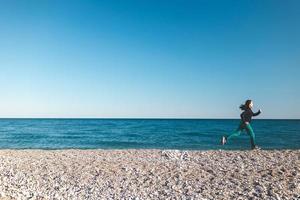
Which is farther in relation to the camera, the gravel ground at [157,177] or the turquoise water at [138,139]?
the turquoise water at [138,139]

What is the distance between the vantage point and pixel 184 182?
401 inches

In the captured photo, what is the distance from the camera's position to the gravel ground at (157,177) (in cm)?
945

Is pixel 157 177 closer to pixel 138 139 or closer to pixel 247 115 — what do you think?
pixel 247 115

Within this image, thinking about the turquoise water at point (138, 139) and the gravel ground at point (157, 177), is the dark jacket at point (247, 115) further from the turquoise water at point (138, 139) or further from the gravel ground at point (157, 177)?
the turquoise water at point (138, 139)

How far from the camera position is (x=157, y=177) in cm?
1077

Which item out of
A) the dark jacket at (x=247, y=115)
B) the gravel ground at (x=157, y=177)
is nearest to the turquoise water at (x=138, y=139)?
the dark jacket at (x=247, y=115)

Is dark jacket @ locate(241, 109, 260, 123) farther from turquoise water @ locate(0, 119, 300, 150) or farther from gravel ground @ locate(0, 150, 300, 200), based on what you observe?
turquoise water @ locate(0, 119, 300, 150)

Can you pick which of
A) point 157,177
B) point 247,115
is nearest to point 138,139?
point 247,115

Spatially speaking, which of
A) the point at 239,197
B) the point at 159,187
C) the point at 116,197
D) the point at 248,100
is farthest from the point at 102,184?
the point at 248,100

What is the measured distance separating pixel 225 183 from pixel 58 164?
6.32m

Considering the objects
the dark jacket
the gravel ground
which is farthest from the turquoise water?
the gravel ground

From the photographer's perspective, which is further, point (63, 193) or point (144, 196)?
point (63, 193)

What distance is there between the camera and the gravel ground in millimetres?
9445

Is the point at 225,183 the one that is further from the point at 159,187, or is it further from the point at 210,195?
the point at 159,187
